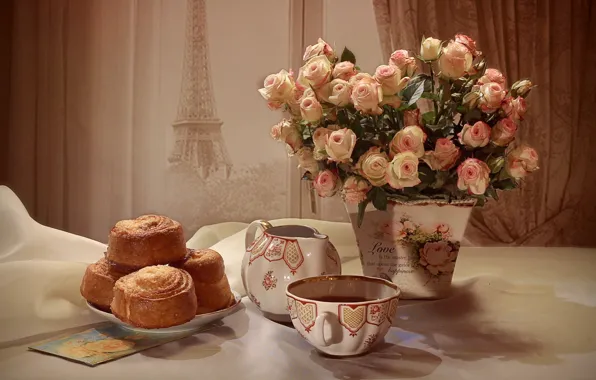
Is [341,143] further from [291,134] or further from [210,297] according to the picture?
[210,297]

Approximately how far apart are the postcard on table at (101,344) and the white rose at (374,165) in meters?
0.34

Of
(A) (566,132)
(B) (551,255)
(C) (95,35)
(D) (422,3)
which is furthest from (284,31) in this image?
(B) (551,255)

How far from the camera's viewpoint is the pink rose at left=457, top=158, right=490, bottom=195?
891 mm

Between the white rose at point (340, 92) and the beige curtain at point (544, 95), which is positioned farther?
the beige curtain at point (544, 95)

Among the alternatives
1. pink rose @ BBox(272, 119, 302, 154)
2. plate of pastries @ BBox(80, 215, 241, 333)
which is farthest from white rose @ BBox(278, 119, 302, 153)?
plate of pastries @ BBox(80, 215, 241, 333)

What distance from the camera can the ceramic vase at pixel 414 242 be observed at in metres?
0.98

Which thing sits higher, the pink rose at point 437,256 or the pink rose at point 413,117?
the pink rose at point 413,117

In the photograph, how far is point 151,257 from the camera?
0.86m

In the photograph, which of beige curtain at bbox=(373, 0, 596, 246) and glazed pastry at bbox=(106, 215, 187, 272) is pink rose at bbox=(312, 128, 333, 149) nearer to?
glazed pastry at bbox=(106, 215, 187, 272)

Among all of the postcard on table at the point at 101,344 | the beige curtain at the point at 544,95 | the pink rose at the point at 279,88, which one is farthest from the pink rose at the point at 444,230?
the beige curtain at the point at 544,95

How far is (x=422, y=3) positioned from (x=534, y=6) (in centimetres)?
44

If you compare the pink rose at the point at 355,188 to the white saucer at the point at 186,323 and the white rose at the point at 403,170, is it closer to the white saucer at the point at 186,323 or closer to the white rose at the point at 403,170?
the white rose at the point at 403,170

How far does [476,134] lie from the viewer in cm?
90

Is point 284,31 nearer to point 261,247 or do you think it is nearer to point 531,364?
point 261,247
